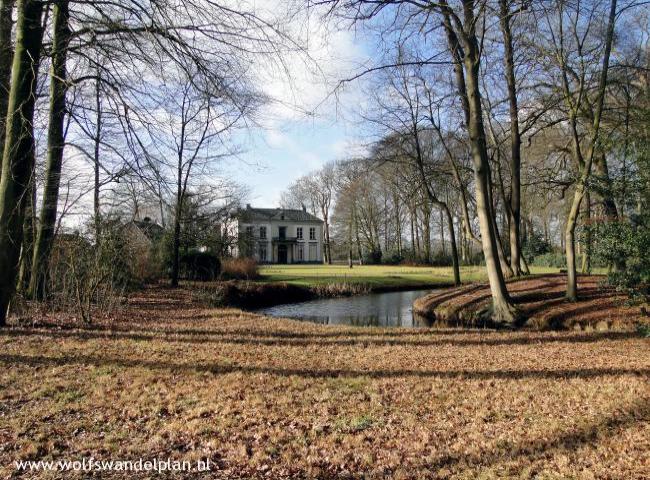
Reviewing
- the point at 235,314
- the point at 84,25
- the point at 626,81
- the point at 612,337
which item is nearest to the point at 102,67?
the point at 84,25

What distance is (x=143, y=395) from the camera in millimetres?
4711

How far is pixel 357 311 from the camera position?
58.0 feet

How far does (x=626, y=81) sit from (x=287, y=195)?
173 feet

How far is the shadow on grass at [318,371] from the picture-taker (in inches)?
220

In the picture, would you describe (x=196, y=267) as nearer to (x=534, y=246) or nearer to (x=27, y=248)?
(x=27, y=248)

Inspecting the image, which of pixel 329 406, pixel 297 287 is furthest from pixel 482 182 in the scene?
pixel 297 287

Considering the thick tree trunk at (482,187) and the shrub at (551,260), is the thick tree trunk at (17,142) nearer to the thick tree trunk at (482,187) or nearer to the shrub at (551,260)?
the thick tree trunk at (482,187)

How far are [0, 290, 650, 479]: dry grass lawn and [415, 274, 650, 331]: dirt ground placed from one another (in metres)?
3.64

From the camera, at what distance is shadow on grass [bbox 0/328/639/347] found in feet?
25.1

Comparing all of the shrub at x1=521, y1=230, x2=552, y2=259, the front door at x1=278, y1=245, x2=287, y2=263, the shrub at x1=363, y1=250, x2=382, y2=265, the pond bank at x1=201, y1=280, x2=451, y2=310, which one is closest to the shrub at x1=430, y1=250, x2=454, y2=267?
the shrub at x1=521, y1=230, x2=552, y2=259

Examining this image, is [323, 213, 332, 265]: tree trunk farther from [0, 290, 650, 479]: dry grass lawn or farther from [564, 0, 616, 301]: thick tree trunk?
[0, 290, 650, 479]: dry grass lawn

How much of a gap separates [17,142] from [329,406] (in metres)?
6.33

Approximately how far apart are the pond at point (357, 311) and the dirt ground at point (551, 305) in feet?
3.67

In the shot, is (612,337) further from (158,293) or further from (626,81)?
(158,293)
